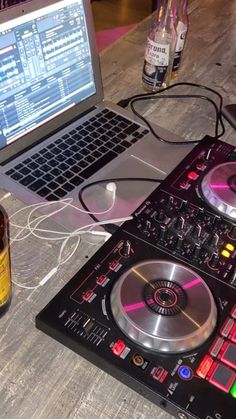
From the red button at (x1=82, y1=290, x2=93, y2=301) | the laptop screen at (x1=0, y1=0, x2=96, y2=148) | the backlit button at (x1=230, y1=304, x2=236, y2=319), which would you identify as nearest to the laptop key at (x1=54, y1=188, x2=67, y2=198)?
the laptop screen at (x1=0, y1=0, x2=96, y2=148)

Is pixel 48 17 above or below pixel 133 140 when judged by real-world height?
above

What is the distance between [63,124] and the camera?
37.7 inches

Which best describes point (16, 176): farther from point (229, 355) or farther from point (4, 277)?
point (229, 355)

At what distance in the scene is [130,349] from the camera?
58 cm

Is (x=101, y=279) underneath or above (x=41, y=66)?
underneath

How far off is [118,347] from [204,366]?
10 centimetres

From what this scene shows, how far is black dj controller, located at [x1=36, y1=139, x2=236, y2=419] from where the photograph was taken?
560 mm

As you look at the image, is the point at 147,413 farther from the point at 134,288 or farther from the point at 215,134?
the point at 215,134

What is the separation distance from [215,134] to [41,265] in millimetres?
496

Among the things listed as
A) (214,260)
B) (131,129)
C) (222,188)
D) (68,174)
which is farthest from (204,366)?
(131,129)

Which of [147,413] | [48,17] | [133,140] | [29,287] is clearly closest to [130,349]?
[147,413]

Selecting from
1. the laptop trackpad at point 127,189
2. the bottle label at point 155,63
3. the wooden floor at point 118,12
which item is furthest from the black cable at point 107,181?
the wooden floor at point 118,12

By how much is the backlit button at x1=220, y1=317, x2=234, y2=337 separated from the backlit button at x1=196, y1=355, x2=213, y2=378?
0.04 m

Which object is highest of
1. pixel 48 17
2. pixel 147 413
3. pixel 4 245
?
pixel 48 17
